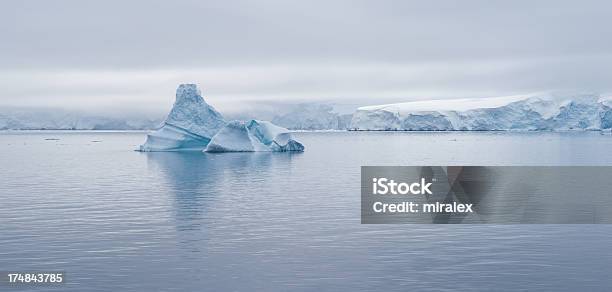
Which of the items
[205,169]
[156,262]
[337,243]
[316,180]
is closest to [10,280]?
[156,262]

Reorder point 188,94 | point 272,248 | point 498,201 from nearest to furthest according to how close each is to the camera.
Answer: point 272,248 → point 498,201 → point 188,94

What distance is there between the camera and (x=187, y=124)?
71875 millimetres

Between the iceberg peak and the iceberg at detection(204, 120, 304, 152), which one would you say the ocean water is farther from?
the iceberg peak

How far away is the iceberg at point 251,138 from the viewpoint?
70.6m

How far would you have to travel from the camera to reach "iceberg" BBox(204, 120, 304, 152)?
2779 inches

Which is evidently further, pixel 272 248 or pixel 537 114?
pixel 537 114

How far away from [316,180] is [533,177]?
12.7 meters

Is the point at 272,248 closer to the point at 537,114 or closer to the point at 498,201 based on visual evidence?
the point at 498,201

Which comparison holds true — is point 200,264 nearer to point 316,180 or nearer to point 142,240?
point 142,240

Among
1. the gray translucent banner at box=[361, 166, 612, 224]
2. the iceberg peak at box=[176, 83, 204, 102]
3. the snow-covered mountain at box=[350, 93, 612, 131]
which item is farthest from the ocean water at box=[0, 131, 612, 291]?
the snow-covered mountain at box=[350, 93, 612, 131]

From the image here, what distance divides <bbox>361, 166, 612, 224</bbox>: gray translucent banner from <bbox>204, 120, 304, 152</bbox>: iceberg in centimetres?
2995

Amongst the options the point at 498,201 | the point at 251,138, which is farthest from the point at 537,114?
the point at 498,201

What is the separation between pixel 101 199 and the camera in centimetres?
3077

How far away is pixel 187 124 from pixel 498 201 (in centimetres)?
4740
